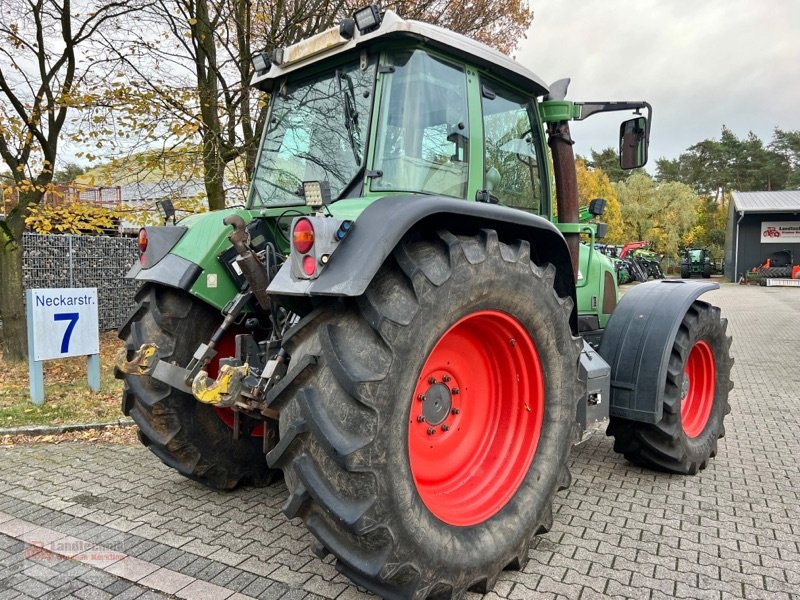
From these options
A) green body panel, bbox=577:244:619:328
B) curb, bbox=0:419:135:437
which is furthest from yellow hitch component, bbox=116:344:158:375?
green body panel, bbox=577:244:619:328

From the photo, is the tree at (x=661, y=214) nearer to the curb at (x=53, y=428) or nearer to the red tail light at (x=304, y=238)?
the curb at (x=53, y=428)

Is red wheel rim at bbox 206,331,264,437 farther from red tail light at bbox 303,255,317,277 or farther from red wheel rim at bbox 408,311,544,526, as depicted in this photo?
red tail light at bbox 303,255,317,277

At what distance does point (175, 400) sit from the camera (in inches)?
133

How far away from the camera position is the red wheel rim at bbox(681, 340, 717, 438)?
177 inches

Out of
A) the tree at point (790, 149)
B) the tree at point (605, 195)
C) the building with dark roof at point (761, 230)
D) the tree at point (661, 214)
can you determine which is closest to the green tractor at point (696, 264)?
the building with dark roof at point (761, 230)

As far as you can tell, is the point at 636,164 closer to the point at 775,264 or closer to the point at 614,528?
the point at 614,528

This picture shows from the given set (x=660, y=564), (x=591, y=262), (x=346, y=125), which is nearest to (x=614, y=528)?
(x=660, y=564)

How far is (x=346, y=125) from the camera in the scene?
3.12 meters

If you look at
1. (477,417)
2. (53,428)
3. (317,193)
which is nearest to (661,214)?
(53,428)

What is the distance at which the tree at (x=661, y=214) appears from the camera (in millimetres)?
40906

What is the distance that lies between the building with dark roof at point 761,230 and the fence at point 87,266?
30.1 m

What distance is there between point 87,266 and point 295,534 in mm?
9618

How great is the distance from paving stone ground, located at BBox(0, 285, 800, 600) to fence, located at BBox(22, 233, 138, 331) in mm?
6723

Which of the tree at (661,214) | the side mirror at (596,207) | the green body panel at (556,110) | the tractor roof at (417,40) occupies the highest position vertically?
the tree at (661,214)
